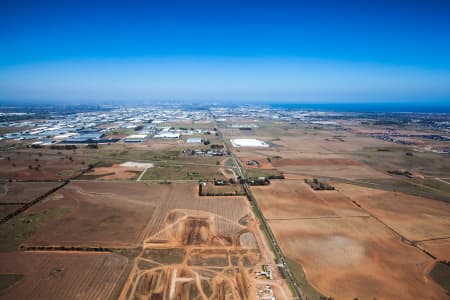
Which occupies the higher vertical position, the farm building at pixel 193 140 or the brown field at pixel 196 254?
the farm building at pixel 193 140

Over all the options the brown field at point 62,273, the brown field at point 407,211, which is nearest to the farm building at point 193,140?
the brown field at point 407,211

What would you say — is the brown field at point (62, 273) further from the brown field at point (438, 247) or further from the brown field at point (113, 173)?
the brown field at point (438, 247)

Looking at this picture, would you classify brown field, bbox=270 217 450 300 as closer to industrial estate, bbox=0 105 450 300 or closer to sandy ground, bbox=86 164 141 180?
industrial estate, bbox=0 105 450 300

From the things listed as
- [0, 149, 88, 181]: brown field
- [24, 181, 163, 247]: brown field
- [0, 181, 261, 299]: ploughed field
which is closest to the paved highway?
[0, 181, 261, 299]: ploughed field

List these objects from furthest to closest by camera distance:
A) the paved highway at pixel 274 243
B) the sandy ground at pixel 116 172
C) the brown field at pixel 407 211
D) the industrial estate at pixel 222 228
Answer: the sandy ground at pixel 116 172 < the brown field at pixel 407 211 < the industrial estate at pixel 222 228 < the paved highway at pixel 274 243

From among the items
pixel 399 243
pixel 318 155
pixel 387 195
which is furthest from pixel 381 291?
pixel 318 155

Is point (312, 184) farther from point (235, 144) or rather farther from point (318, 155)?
point (235, 144)
